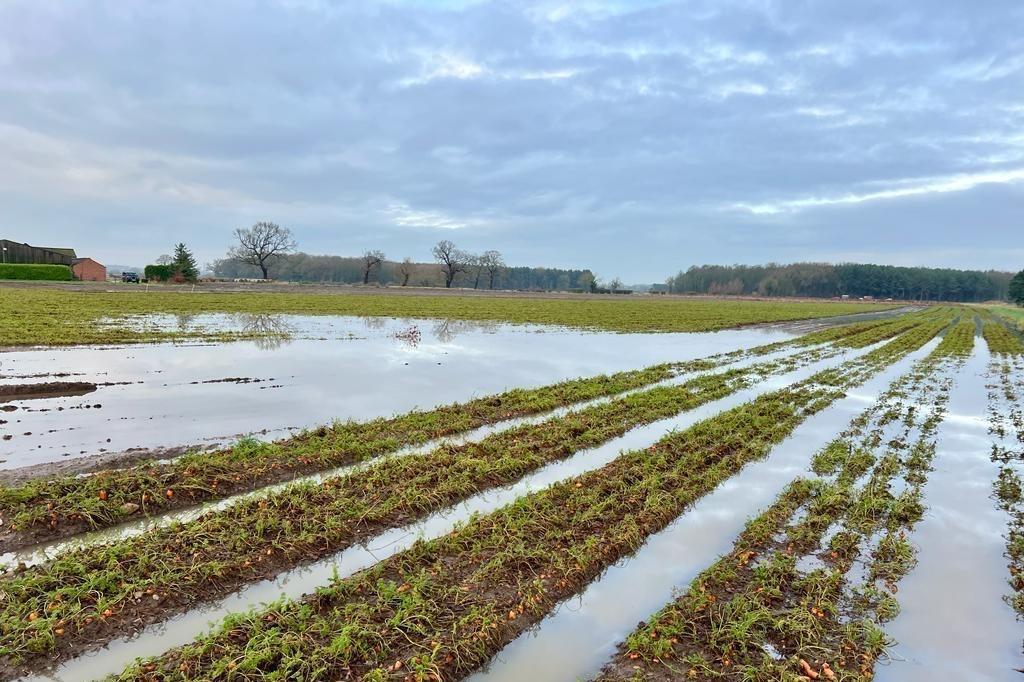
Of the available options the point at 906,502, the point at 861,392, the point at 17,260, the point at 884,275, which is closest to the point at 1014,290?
the point at 884,275

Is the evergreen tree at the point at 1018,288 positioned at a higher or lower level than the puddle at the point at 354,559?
higher

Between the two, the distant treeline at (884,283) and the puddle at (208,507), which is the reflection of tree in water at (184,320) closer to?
the puddle at (208,507)

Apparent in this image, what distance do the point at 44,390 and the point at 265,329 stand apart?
13.9 m

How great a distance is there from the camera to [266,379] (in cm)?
1369

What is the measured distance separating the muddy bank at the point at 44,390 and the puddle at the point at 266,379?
422mm

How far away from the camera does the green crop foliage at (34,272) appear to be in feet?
212

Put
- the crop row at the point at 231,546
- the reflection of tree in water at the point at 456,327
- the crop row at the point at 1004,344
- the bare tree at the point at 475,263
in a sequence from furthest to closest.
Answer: the bare tree at the point at 475,263 → the crop row at the point at 1004,344 → the reflection of tree in water at the point at 456,327 → the crop row at the point at 231,546

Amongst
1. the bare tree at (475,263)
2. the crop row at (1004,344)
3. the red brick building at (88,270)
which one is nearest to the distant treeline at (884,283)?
the bare tree at (475,263)

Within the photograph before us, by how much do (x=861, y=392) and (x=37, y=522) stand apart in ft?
56.9

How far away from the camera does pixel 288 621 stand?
162 inches

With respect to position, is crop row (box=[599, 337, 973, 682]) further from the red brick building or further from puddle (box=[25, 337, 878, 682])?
the red brick building

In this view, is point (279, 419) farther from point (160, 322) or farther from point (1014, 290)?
point (1014, 290)

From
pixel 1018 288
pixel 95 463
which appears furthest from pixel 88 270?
pixel 1018 288

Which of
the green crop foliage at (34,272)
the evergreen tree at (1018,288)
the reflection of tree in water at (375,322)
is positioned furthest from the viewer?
the evergreen tree at (1018,288)
